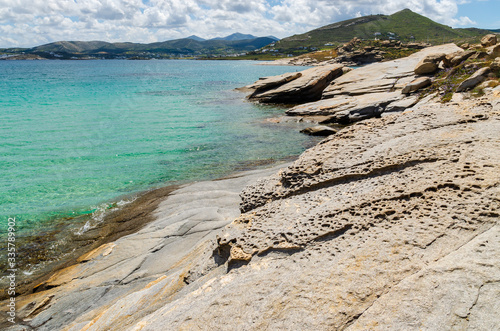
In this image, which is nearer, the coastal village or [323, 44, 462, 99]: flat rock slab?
the coastal village

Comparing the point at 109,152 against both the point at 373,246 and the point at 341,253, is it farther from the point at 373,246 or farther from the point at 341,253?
the point at 373,246

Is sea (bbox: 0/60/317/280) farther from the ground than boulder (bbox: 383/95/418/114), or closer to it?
closer to it

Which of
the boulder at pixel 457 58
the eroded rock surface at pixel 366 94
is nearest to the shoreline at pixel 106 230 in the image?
the eroded rock surface at pixel 366 94

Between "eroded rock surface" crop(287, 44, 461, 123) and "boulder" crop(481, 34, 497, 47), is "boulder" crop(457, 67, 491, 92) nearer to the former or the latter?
"eroded rock surface" crop(287, 44, 461, 123)

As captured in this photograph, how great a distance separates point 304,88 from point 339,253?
1616 inches

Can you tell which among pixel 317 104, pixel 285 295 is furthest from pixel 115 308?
pixel 317 104

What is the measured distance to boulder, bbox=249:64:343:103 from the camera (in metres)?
43.6

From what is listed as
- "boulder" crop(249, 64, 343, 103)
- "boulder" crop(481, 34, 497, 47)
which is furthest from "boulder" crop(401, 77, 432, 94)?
"boulder" crop(249, 64, 343, 103)

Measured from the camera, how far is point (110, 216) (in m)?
13.6

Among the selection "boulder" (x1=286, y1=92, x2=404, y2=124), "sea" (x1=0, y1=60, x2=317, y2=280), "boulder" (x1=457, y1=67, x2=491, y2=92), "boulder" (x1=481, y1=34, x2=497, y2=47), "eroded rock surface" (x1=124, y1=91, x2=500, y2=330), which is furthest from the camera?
"boulder" (x1=481, y1=34, x2=497, y2=47)

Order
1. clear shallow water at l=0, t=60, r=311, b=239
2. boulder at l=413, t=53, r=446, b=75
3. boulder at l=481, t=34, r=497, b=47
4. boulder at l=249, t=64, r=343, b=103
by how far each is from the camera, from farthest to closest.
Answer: boulder at l=249, t=64, r=343, b=103, boulder at l=481, t=34, r=497, b=47, boulder at l=413, t=53, r=446, b=75, clear shallow water at l=0, t=60, r=311, b=239

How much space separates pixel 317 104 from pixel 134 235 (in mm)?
28453

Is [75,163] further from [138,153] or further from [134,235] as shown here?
[134,235]

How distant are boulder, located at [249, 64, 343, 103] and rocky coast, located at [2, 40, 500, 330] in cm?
3625
